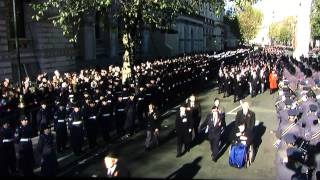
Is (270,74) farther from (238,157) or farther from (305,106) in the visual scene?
(238,157)

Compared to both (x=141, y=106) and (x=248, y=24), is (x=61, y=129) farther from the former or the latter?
(x=248, y=24)

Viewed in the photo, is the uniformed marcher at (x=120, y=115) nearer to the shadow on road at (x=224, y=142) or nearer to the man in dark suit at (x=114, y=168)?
the shadow on road at (x=224, y=142)

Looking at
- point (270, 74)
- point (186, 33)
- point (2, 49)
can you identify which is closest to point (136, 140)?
point (2, 49)

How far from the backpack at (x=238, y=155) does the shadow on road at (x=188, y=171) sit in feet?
3.21

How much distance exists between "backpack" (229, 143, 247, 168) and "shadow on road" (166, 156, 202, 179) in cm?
98

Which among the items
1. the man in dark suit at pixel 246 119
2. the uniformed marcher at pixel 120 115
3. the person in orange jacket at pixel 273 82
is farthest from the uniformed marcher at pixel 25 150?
the person in orange jacket at pixel 273 82

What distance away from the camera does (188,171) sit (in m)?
12.9

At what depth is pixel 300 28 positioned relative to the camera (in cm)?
4378

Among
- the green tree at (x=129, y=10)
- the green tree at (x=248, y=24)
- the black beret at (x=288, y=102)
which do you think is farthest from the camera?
the green tree at (x=248, y=24)

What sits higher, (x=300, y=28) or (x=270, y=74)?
(x=300, y=28)

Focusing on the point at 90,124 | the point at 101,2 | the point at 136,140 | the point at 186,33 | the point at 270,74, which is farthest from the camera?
the point at 186,33

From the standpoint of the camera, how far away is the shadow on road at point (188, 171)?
12436 mm

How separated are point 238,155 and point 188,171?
1411 mm

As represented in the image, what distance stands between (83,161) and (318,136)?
6426 millimetres
